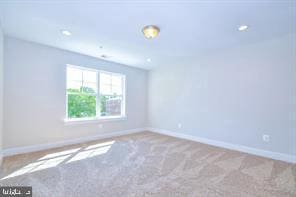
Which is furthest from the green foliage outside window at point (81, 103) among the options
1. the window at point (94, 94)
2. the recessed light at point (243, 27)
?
the recessed light at point (243, 27)

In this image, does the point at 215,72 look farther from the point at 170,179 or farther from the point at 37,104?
the point at 37,104

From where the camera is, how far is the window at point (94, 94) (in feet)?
13.7

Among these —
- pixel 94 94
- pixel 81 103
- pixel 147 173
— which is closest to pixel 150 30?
pixel 147 173

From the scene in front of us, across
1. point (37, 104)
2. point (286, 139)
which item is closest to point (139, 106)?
point (37, 104)

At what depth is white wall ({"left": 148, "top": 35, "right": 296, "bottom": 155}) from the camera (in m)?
3.08

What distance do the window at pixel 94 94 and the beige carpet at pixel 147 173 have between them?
117 cm

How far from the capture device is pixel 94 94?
460 centimetres

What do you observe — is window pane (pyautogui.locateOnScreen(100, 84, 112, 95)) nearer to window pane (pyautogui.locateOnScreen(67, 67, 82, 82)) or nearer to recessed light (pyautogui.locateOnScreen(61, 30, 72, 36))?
window pane (pyautogui.locateOnScreen(67, 67, 82, 82))

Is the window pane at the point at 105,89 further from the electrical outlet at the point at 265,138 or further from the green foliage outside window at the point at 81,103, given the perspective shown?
the electrical outlet at the point at 265,138

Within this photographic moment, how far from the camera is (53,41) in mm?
3420

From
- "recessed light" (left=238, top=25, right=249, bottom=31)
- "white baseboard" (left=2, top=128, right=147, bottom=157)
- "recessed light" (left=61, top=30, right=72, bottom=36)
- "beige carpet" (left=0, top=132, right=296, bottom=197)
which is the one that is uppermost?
"recessed light" (left=61, top=30, right=72, bottom=36)

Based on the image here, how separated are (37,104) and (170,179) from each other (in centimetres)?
326

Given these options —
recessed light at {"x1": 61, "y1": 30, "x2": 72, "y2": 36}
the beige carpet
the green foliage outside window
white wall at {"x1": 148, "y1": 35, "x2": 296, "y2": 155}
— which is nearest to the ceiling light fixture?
recessed light at {"x1": 61, "y1": 30, "x2": 72, "y2": 36}

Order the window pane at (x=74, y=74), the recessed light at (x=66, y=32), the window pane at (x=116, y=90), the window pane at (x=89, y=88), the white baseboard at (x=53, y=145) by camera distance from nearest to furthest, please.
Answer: the recessed light at (x=66, y=32) → the white baseboard at (x=53, y=145) → the window pane at (x=74, y=74) → the window pane at (x=89, y=88) → the window pane at (x=116, y=90)
